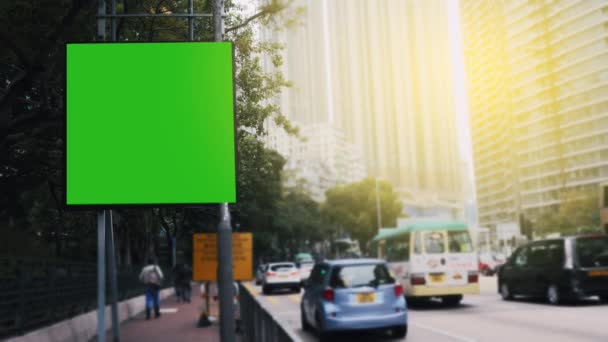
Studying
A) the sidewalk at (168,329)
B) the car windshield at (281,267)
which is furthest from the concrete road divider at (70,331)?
the car windshield at (281,267)

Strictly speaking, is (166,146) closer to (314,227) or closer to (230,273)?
(230,273)

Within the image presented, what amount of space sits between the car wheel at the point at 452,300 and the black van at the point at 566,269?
1.79 metres

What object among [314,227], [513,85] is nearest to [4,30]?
[314,227]

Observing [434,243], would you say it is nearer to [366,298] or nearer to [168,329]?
[366,298]

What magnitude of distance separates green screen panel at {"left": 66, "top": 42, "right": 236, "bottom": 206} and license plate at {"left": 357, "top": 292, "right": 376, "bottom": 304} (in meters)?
7.72

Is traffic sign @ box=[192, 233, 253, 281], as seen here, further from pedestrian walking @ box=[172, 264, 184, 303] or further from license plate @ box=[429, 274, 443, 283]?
pedestrian walking @ box=[172, 264, 184, 303]

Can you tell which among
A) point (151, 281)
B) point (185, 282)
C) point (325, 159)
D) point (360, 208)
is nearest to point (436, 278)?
point (151, 281)

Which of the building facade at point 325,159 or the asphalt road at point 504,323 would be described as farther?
the building facade at point 325,159

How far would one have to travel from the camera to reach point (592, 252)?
16.1 meters

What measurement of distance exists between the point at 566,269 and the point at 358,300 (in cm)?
703

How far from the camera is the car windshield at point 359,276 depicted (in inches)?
478

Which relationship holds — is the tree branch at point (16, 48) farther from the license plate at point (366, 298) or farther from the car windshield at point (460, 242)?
the car windshield at point (460, 242)

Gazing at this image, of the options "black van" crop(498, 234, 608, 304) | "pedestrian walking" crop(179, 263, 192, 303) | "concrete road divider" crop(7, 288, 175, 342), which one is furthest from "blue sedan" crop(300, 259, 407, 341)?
"pedestrian walking" crop(179, 263, 192, 303)

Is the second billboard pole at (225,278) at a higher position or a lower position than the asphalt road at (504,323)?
higher
